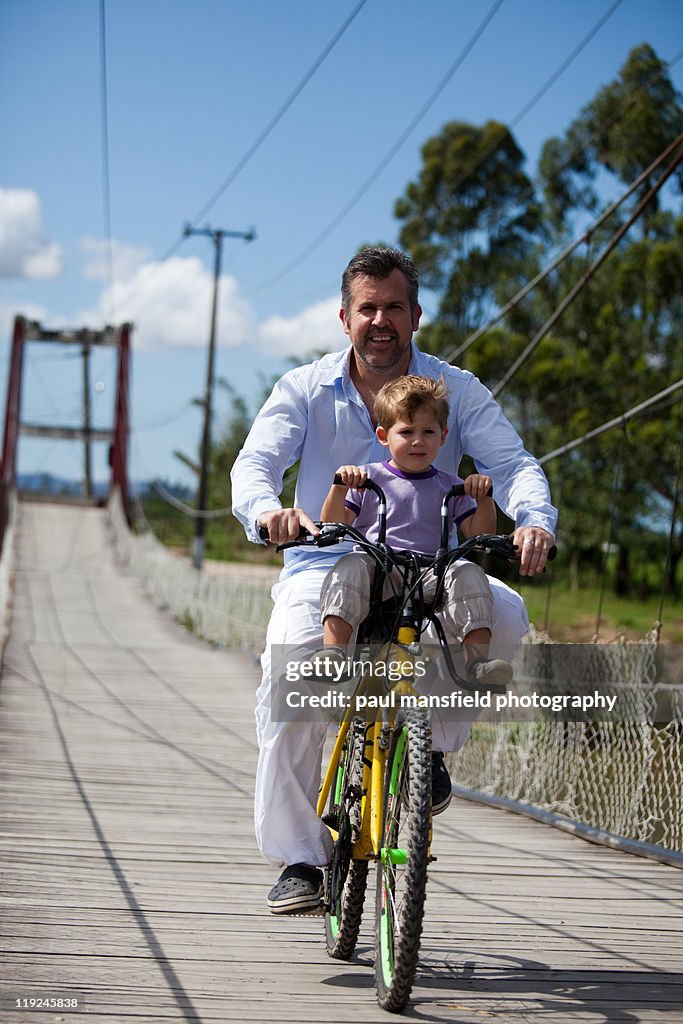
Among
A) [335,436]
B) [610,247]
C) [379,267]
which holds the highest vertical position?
[610,247]

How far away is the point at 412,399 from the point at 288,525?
0.91 feet

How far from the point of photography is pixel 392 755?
209 cm

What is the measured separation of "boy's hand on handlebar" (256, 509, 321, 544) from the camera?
81.6 inches

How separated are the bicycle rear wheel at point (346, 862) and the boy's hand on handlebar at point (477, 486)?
41 cm

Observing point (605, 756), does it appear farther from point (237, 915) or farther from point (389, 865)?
point (389, 865)

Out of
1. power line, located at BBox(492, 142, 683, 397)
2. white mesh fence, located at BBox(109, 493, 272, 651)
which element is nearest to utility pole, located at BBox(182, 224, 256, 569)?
white mesh fence, located at BBox(109, 493, 272, 651)

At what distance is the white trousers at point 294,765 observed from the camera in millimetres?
2281

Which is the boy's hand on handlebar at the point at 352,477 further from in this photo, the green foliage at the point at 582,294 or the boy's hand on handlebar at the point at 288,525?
the green foliage at the point at 582,294

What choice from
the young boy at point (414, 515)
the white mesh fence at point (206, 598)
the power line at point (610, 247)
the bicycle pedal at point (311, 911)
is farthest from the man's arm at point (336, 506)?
the white mesh fence at point (206, 598)

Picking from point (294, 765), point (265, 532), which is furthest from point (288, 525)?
point (294, 765)

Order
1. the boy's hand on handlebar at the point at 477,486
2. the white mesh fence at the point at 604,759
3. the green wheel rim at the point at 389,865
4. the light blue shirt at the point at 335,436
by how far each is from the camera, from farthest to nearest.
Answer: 1. the white mesh fence at the point at 604,759
2. the light blue shirt at the point at 335,436
3. the boy's hand on handlebar at the point at 477,486
4. the green wheel rim at the point at 389,865

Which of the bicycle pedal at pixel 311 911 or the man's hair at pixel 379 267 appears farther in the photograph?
the man's hair at pixel 379 267

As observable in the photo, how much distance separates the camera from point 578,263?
23312 mm

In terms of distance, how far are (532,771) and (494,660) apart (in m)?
3.18
